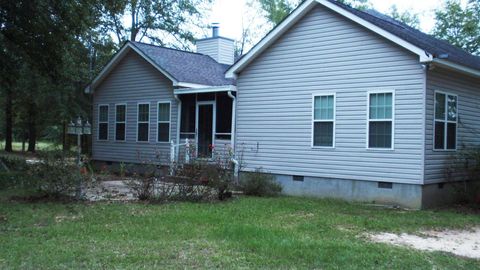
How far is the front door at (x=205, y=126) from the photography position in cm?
1752

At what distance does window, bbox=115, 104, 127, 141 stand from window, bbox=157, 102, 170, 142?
211 cm

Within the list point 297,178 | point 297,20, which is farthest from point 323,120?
point 297,20

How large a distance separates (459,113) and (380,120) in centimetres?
242

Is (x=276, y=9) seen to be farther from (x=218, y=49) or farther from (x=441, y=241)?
(x=441, y=241)

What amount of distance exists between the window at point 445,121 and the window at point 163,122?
9.66 meters

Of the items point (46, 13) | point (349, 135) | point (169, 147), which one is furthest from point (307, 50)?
point (46, 13)

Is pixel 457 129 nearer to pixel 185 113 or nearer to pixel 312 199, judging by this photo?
pixel 312 199

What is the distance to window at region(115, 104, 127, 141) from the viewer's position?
66.0ft

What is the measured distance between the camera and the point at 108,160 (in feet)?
68.2

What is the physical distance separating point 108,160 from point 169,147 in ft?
13.1

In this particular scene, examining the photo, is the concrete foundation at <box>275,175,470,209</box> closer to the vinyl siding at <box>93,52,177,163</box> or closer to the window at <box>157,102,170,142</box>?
the vinyl siding at <box>93,52,177,163</box>

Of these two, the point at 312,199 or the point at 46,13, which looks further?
the point at 46,13

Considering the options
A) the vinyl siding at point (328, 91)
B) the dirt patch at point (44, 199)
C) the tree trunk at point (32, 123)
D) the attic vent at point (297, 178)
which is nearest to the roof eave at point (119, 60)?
the vinyl siding at point (328, 91)

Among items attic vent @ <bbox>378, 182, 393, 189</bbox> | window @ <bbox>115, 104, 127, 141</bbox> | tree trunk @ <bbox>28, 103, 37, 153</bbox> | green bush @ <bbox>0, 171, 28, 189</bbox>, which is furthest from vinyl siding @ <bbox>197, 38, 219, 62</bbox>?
tree trunk @ <bbox>28, 103, 37, 153</bbox>
